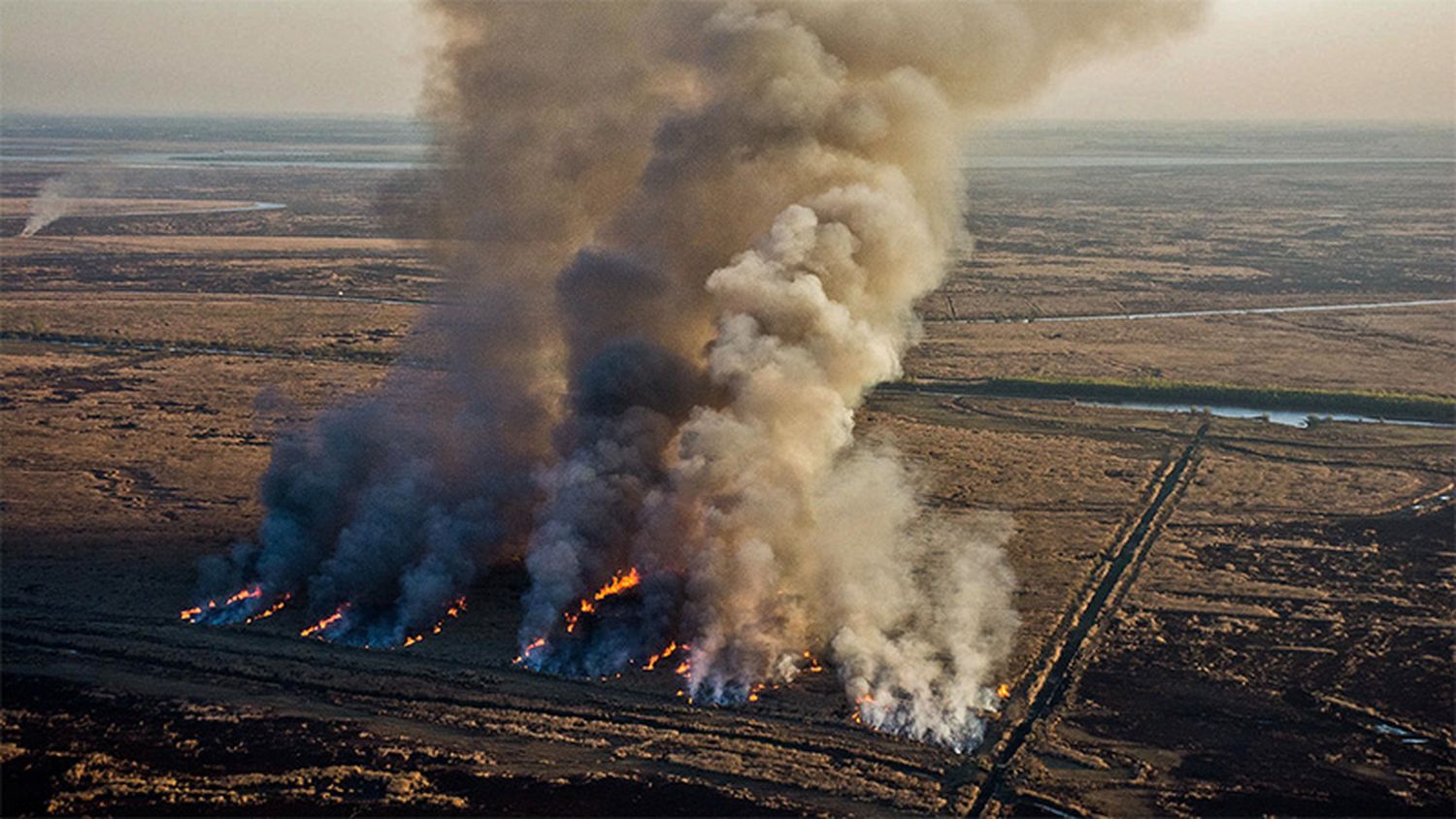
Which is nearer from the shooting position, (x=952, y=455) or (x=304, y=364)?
(x=952, y=455)

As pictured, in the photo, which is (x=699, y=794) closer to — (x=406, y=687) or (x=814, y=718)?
(x=814, y=718)

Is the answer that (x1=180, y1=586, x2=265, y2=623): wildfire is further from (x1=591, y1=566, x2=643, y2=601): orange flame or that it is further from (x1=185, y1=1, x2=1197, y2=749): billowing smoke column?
(x1=591, y1=566, x2=643, y2=601): orange flame

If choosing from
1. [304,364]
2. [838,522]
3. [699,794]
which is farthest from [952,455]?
[304,364]

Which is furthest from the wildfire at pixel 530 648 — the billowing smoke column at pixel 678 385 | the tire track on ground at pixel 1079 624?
the tire track on ground at pixel 1079 624

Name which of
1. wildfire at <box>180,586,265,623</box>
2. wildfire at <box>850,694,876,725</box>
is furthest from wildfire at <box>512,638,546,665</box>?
wildfire at <box>180,586,265,623</box>

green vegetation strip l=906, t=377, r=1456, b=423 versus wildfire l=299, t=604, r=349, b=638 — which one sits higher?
green vegetation strip l=906, t=377, r=1456, b=423
